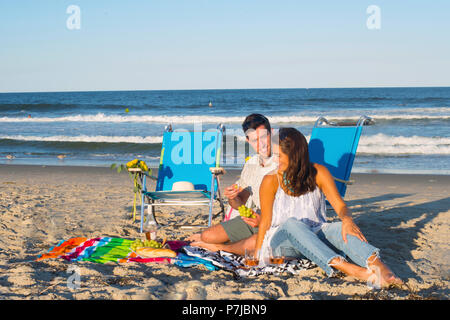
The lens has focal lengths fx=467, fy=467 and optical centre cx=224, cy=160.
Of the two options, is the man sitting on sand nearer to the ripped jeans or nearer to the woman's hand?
the ripped jeans

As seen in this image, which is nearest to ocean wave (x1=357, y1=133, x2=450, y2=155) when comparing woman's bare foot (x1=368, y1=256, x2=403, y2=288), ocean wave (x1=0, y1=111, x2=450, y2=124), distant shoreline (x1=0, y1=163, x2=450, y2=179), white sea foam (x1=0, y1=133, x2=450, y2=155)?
white sea foam (x1=0, y1=133, x2=450, y2=155)

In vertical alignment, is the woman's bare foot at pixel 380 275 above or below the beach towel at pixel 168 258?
above

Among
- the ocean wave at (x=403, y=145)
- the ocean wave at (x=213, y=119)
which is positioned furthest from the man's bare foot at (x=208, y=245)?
the ocean wave at (x=213, y=119)

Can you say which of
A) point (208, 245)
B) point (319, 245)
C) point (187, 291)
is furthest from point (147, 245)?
point (319, 245)

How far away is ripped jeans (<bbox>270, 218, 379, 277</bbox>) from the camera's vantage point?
2850 mm

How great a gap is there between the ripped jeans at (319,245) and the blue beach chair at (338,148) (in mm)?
1208

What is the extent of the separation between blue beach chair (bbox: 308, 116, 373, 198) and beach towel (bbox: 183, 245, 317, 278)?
123 cm

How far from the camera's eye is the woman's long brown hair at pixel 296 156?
2.97 meters

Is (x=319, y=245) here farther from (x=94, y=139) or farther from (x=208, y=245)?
(x=94, y=139)

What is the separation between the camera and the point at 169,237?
4.31 m

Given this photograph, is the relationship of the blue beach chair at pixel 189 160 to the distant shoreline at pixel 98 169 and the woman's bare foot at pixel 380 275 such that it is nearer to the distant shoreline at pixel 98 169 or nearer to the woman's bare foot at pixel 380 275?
the woman's bare foot at pixel 380 275

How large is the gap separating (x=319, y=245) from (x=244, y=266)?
2.01 feet

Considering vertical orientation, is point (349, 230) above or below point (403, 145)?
above
